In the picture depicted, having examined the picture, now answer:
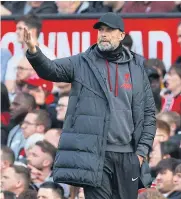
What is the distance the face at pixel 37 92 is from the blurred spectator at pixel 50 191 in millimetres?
1563

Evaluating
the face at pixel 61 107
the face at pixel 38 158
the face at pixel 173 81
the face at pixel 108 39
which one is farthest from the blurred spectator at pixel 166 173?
the face at pixel 108 39

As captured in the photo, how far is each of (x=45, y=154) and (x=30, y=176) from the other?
292 millimetres

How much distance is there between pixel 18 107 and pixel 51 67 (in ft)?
15.8

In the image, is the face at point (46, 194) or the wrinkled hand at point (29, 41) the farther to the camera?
the face at point (46, 194)

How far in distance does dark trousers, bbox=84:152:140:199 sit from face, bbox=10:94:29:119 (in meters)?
4.58

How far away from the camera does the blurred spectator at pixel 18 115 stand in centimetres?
1194

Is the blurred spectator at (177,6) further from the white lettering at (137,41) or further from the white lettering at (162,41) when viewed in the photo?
the white lettering at (137,41)

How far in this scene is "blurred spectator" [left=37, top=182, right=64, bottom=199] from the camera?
1061 centimetres

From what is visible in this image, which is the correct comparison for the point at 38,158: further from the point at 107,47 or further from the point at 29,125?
the point at 107,47

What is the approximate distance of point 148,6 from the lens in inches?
468

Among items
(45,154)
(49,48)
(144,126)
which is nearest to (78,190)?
(45,154)

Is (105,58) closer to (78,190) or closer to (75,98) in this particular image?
(75,98)

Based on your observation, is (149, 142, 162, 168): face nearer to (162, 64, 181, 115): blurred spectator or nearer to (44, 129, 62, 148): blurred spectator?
(162, 64, 181, 115): blurred spectator

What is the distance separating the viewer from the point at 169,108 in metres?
11.3
